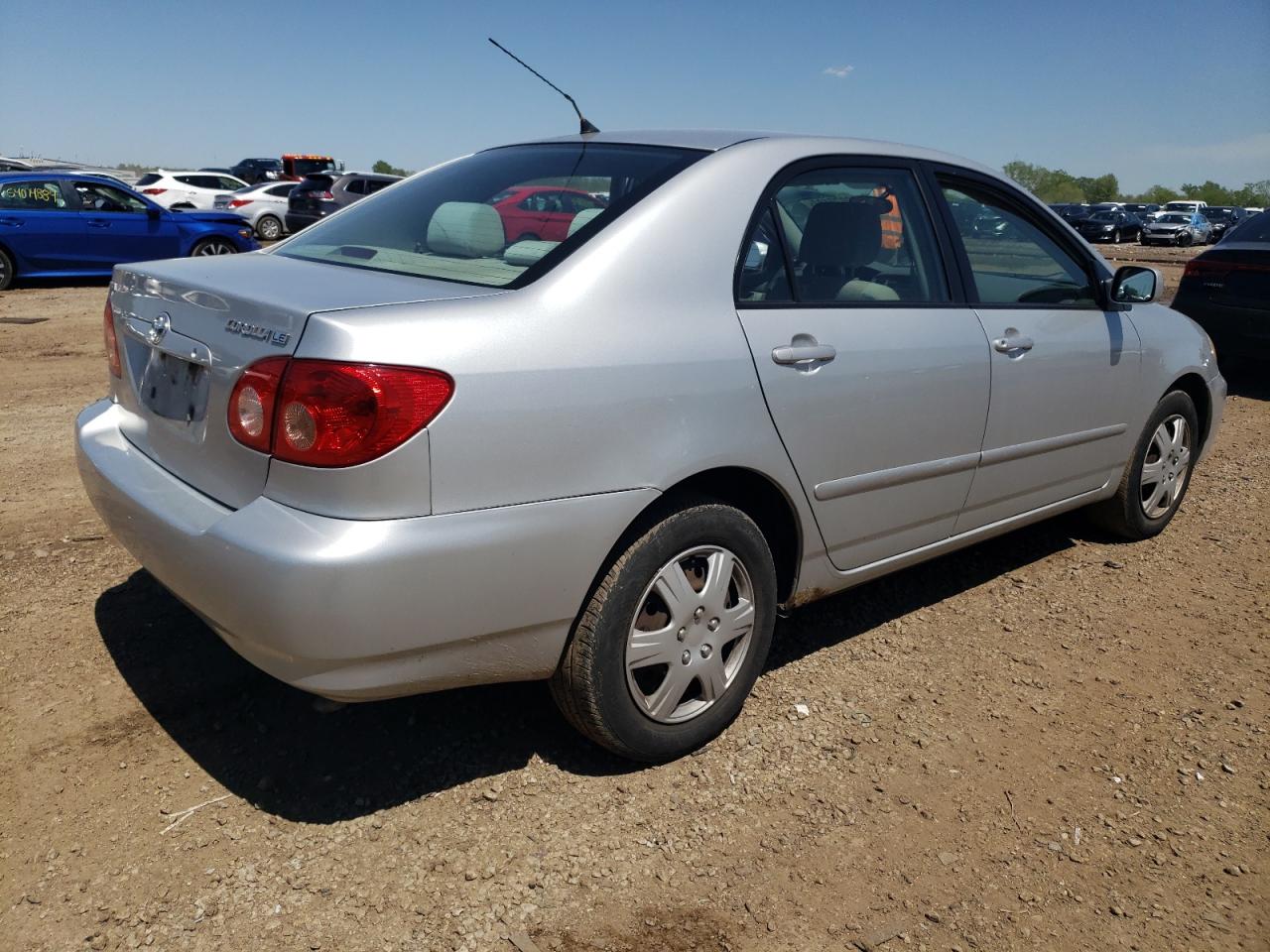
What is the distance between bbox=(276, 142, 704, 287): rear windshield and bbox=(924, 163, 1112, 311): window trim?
108cm

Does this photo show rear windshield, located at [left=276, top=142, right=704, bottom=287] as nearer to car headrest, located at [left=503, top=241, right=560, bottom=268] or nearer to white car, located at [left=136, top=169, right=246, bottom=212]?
car headrest, located at [left=503, top=241, right=560, bottom=268]

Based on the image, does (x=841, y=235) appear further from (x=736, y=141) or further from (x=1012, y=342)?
(x=1012, y=342)

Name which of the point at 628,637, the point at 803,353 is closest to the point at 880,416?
the point at 803,353

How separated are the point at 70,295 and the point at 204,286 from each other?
12.0 meters

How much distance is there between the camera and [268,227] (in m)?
23.6

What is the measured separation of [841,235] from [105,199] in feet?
43.4

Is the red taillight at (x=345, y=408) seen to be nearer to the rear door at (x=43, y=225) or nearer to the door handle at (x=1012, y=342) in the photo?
the door handle at (x=1012, y=342)

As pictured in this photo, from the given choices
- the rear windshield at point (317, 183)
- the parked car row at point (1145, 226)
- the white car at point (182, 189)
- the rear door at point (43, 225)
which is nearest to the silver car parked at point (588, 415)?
the rear door at point (43, 225)

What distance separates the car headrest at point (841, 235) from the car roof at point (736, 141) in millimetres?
180

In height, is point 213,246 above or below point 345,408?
below

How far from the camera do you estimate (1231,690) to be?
11.4 feet

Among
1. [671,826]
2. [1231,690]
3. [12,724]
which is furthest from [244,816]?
[1231,690]

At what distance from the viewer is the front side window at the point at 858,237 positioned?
3066 millimetres

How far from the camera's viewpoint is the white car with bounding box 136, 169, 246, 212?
2412 centimetres
